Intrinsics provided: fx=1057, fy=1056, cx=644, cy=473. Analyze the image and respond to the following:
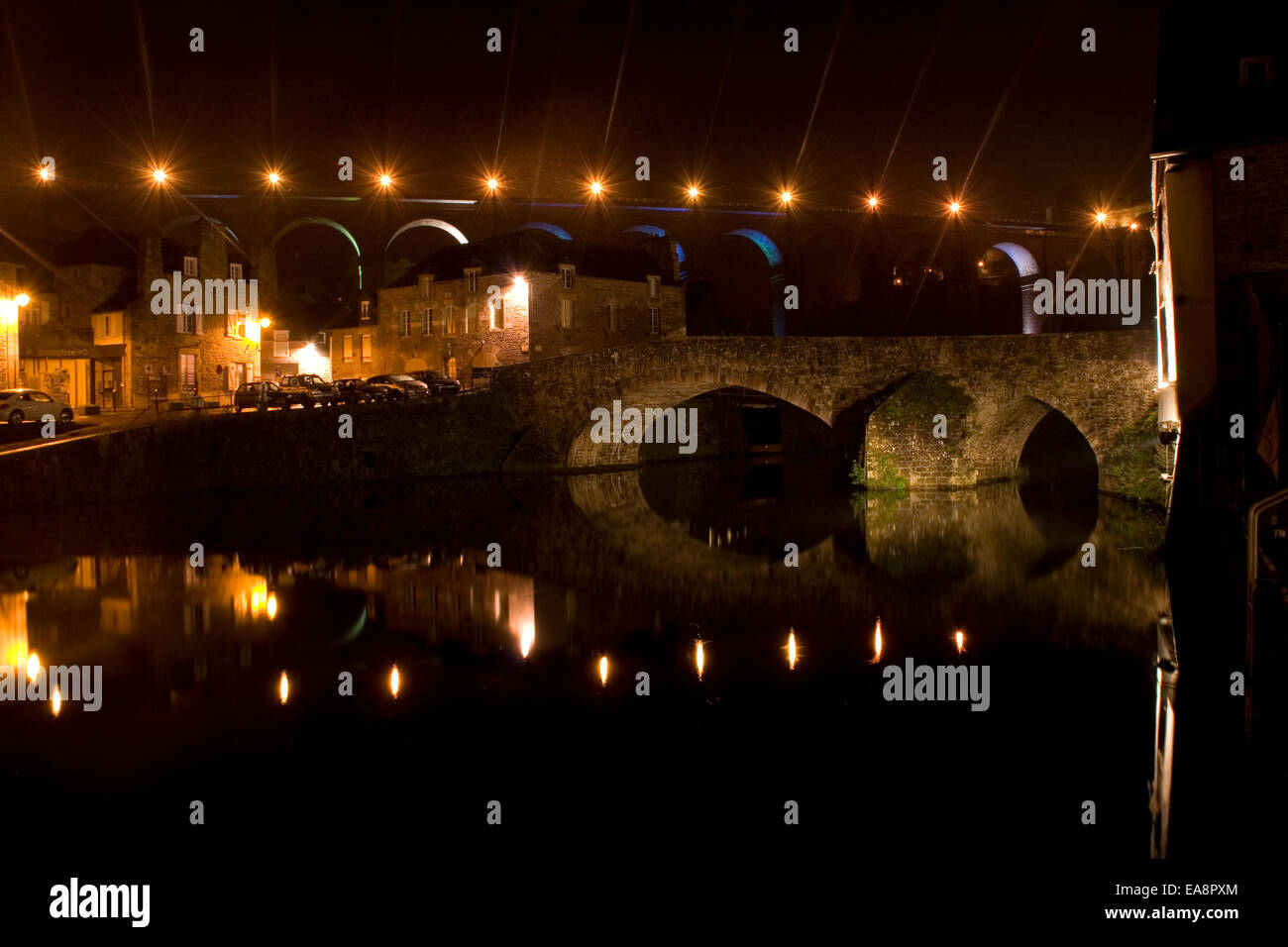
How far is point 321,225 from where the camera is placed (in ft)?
159

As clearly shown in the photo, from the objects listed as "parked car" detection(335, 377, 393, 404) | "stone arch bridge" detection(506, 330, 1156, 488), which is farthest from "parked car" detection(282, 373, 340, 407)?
"stone arch bridge" detection(506, 330, 1156, 488)

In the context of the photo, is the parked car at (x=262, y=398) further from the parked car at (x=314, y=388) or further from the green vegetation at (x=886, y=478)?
the green vegetation at (x=886, y=478)

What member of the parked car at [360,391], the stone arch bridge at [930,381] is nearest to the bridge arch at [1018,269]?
the stone arch bridge at [930,381]

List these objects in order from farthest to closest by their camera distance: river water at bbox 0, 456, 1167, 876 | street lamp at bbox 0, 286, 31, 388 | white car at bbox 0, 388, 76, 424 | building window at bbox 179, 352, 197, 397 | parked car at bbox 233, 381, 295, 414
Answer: building window at bbox 179, 352, 197, 397
parked car at bbox 233, 381, 295, 414
street lamp at bbox 0, 286, 31, 388
white car at bbox 0, 388, 76, 424
river water at bbox 0, 456, 1167, 876

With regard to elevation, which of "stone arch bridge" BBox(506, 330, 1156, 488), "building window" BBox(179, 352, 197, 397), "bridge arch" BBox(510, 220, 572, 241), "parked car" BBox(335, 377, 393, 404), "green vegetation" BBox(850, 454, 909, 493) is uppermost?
"bridge arch" BBox(510, 220, 572, 241)

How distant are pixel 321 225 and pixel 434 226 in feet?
17.2

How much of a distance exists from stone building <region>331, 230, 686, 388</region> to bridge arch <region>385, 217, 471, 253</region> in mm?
5327

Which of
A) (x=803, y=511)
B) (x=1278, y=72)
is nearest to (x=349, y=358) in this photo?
(x=803, y=511)

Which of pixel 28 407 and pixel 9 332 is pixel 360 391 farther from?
pixel 9 332

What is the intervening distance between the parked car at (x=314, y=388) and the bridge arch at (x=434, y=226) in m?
15.3

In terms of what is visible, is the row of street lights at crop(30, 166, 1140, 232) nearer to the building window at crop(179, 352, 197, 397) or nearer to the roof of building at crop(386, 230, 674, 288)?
the roof of building at crop(386, 230, 674, 288)

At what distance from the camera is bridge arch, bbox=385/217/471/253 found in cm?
4750

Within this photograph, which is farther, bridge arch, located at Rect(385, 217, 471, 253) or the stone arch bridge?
bridge arch, located at Rect(385, 217, 471, 253)

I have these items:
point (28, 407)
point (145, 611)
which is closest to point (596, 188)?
point (28, 407)
